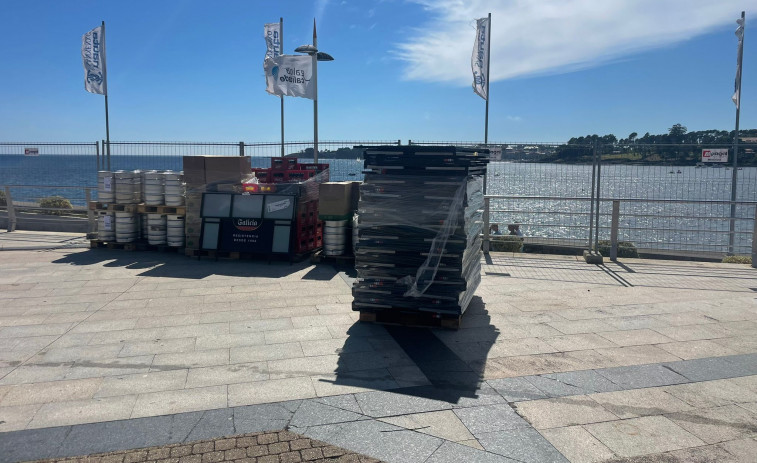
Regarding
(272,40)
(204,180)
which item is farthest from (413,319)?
(272,40)

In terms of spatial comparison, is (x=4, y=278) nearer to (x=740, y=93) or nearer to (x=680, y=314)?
(x=680, y=314)

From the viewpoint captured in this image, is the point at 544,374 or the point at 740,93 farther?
the point at 740,93

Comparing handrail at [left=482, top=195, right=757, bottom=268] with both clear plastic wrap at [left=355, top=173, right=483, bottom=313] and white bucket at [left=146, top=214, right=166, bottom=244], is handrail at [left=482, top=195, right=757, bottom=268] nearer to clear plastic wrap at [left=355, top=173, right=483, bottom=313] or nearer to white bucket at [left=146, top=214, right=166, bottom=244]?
clear plastic wrap at [left=355, top=173, right=483, bottom=313]

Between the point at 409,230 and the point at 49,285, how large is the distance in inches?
261

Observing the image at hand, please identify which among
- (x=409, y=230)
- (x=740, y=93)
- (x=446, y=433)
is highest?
(x=740, y=93)

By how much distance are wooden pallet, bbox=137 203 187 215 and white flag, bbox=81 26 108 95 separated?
18.6ft

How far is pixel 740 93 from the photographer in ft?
51.7

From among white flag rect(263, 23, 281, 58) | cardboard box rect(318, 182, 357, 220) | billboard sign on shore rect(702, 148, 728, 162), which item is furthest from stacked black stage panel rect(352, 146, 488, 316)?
white flag rect(263, 23, 281, 58)

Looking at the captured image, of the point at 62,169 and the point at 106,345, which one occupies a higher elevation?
the point at 62,169

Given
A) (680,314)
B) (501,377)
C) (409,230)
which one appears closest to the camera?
(501,377)

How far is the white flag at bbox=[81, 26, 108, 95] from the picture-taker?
16203mm

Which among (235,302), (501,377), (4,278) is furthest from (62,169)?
(501,377)

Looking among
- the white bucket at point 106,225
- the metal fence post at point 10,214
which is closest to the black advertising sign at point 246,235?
the white bucket at point 106,225

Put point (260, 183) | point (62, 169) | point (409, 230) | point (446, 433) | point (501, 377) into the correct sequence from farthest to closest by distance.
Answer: point (62, 169), point (260, 183), point (409, 230), point (501, 377), point (446, 433)
